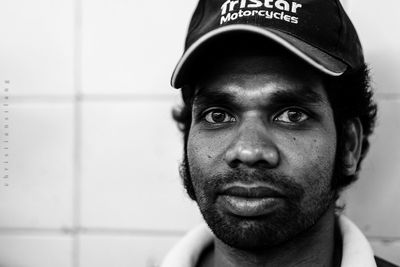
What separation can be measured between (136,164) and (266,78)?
589 mm

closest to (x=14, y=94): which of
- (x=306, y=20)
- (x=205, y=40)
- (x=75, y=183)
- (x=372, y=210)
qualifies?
(x=75, y=183)

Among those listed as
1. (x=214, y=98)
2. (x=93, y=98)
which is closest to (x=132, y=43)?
(x=93, y=98)

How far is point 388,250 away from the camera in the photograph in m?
1.46

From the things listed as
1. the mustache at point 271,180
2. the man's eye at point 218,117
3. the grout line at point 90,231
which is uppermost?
the man's eye at point 218,117

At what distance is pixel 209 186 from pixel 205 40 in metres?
0.30

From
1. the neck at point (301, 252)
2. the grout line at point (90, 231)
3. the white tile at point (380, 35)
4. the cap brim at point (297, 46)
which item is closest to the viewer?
the cap brim at point (297, 46)

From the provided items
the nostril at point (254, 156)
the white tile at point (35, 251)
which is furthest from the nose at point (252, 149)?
the white tile at point (35, 251)

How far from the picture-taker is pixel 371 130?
138 centimetres

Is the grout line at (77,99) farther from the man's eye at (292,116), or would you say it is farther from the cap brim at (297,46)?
the man's eye at (292,116)

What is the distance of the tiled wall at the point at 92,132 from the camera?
1.52m

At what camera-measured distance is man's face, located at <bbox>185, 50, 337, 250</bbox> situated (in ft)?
3.38

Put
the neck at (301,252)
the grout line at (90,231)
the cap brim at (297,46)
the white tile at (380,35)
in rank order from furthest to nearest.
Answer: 1. the grout line at (90,231)
2. the white tile at (380,35)
3. the neck at (301,252)
4. the cap brim at (297,46)

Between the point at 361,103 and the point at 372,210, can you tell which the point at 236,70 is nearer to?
the point at 361,103

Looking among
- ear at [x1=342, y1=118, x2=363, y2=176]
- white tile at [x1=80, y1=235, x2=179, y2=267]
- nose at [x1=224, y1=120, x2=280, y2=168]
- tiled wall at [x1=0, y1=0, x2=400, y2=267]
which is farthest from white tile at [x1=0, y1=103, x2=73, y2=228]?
ear at [x1=342, y1=118, x2=363, y2=176]
